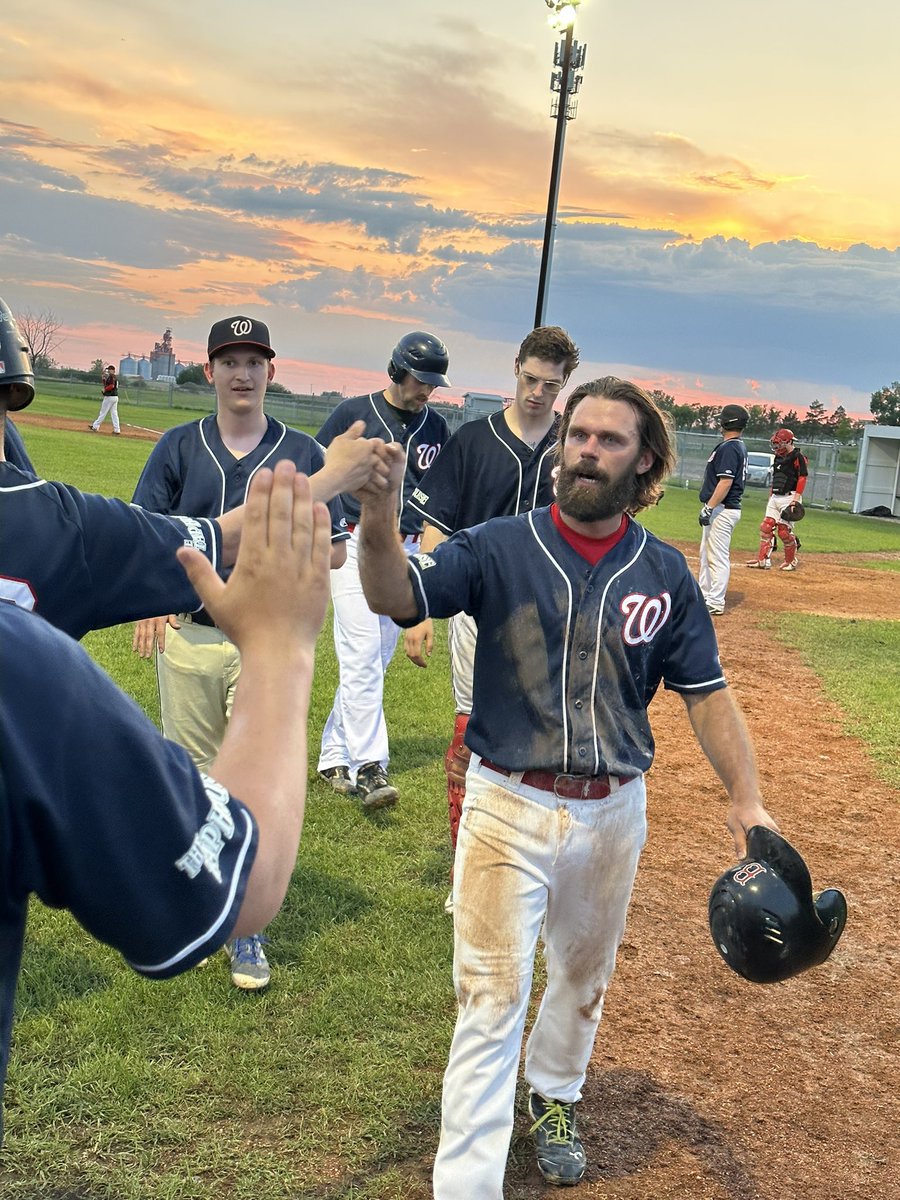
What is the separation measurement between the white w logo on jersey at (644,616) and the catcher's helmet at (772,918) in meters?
0.76

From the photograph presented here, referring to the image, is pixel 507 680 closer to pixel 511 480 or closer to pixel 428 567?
pixel 428 567

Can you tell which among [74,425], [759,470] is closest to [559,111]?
[74,425]

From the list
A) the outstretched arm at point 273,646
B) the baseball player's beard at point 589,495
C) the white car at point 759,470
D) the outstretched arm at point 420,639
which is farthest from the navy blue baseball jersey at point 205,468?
the white car at point 759,470

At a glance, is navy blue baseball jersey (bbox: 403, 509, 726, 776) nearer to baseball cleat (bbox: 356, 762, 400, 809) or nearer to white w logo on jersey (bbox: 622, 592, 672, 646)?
white w logo on jersey (bbox: 622, 592, 672, 646)

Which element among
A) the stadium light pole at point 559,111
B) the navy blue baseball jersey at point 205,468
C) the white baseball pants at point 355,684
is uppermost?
the stadium light pole at point 559,111

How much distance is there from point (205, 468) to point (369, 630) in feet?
7.63

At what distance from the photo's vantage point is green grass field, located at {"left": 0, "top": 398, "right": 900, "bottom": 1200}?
141 inches

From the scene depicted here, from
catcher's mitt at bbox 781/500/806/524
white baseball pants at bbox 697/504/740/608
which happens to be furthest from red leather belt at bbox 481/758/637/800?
catcher's mitt at bbox 781/500/806/524

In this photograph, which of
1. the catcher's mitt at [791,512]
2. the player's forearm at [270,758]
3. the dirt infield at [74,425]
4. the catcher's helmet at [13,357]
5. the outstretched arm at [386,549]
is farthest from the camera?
the dirt infield at [74,425]

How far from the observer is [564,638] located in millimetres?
3604

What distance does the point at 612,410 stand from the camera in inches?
153

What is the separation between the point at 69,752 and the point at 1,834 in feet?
0.35

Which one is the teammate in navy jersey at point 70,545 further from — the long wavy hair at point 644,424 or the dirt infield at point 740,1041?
the dirt infield at point 740,1041

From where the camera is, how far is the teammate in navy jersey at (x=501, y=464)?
18.4 feet
